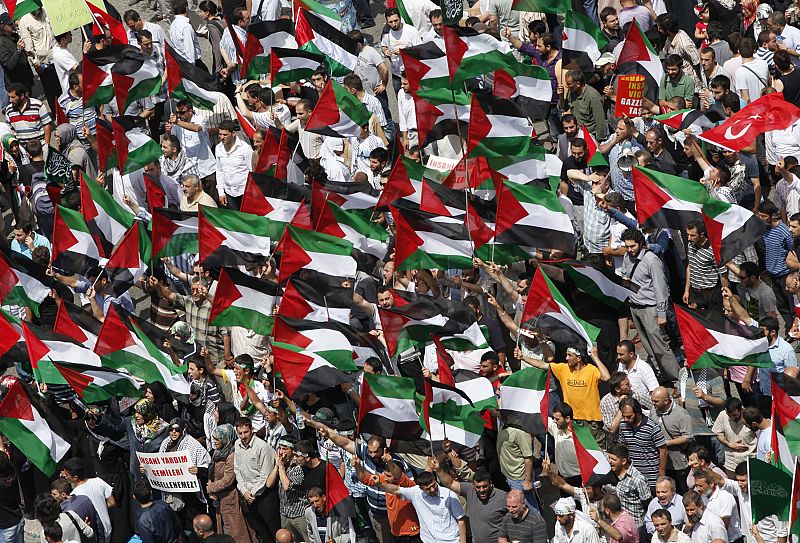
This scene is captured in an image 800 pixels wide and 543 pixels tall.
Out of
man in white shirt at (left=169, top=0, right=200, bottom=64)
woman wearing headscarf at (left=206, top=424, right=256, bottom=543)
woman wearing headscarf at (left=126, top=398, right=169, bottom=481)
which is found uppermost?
man in white shirt at (left=169, top=0, right=200, bottom=64)

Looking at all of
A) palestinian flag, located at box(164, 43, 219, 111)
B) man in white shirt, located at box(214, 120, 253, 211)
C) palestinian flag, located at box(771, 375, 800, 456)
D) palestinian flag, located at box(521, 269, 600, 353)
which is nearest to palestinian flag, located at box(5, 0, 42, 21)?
palestinian flag, located at box(164, 43, 219, 111)

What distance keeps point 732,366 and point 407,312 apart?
339 cm

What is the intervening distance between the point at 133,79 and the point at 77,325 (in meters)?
5.09

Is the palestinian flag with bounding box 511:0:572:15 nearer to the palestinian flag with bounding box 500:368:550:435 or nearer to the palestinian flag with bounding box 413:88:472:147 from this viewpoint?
the palestinian flag with bounding box 413:88:472:147

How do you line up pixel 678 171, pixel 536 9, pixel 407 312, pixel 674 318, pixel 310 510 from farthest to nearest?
pixel 536 9 → pixel 678 171 → pixel 674 318 → pixel 407 312 → pixel 310 510

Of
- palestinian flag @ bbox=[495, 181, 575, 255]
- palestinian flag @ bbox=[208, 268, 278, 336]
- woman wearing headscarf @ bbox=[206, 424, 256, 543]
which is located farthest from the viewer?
palestinian flag @ bbox=[495, 181, 575, 255]

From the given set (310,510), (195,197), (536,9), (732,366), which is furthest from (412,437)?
(536,9)

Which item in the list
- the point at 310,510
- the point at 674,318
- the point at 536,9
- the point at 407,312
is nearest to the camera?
the point at 310,510

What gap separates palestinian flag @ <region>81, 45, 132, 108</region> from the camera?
24.4 meters

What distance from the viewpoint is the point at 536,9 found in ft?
82.1

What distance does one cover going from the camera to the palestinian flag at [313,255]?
67.7ft

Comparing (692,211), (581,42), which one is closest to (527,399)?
(692,211)

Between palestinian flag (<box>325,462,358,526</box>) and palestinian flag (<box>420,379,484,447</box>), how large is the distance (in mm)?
1000

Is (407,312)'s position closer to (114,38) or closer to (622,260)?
(622,260)
